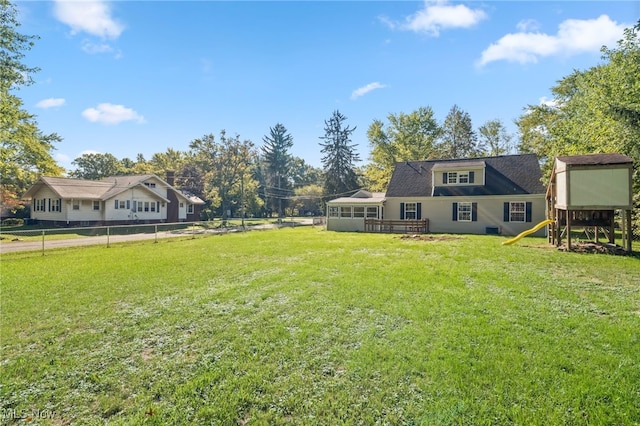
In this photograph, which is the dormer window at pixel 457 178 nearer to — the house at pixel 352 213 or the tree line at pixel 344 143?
the house at pixel 352 213

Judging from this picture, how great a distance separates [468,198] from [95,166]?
57.2m

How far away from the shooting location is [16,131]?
84.1ft

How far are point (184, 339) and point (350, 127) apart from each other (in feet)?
155

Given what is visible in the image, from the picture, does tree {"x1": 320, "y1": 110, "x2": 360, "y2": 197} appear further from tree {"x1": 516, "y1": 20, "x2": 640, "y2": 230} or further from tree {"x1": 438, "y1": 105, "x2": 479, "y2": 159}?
tree {"x1": 516, "y1": 20, "x2": 640, "y2": 230}

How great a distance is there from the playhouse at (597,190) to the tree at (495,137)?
3051 centimetres

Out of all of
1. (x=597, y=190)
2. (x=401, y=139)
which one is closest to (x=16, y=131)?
(x=401, y=139)

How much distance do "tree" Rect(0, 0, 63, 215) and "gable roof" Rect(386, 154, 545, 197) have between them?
2078 cm

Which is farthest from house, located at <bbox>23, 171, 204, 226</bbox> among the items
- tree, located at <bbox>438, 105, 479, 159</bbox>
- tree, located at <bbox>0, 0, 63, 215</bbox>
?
tree, located at <bbox>438, 105, 479, 159</bbox>

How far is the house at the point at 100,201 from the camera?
85.8 ft

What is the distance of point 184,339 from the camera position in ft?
14.5

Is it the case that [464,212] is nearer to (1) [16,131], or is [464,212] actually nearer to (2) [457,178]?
(2) [457,178]

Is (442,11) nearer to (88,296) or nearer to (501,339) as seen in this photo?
(501,339)

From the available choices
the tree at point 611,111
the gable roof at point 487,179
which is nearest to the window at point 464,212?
the gable roof at point 487,179

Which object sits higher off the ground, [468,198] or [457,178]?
[457,178]
